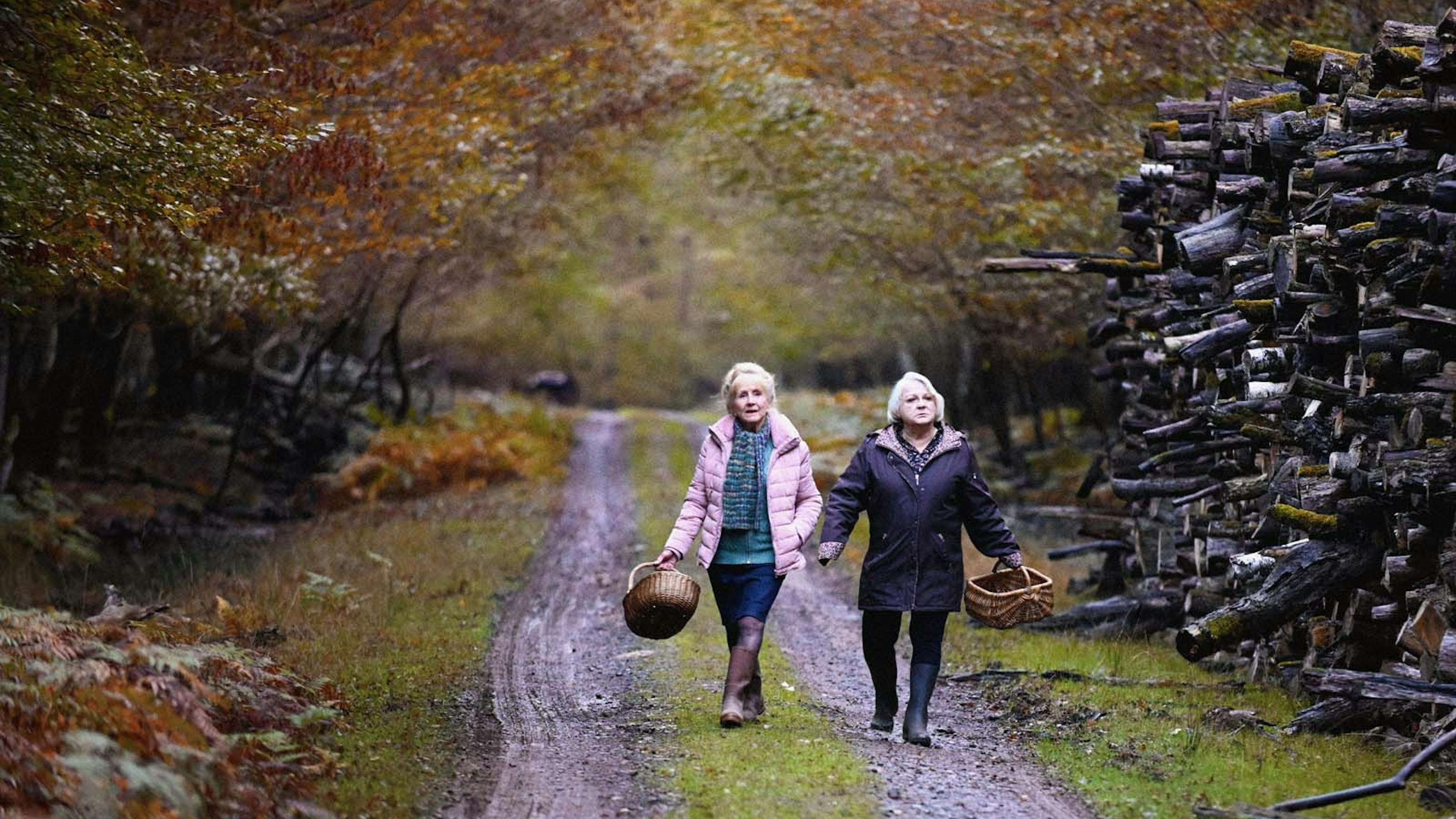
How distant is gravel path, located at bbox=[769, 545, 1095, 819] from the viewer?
6.52m

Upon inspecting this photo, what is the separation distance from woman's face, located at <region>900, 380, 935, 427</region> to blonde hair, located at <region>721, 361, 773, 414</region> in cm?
84

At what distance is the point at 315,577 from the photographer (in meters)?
12.4

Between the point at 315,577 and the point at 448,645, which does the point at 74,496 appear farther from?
the point at 448,645

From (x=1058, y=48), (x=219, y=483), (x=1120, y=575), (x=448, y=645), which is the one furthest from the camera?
(x=219, y=483)

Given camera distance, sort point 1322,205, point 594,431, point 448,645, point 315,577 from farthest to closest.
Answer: point 594,431 → point 315,577 → point 448,645 → point 1322,205

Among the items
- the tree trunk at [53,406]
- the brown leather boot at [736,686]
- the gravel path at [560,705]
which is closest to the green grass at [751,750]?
the brown leather boot at [736,686]

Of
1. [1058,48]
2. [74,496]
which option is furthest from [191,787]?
[74,496]

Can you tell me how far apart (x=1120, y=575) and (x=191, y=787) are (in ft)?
35.2

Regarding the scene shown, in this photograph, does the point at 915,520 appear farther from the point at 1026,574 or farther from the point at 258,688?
the point at 258,688

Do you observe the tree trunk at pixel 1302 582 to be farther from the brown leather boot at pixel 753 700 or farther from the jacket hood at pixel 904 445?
the brown leather boot at pixel 753 700

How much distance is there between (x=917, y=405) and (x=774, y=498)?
1.02 m

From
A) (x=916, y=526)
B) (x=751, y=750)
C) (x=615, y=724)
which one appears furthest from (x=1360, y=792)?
(x=615, y=724)

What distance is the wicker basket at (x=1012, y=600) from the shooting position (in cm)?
766

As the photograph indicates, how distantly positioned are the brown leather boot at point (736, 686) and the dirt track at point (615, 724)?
51cm
